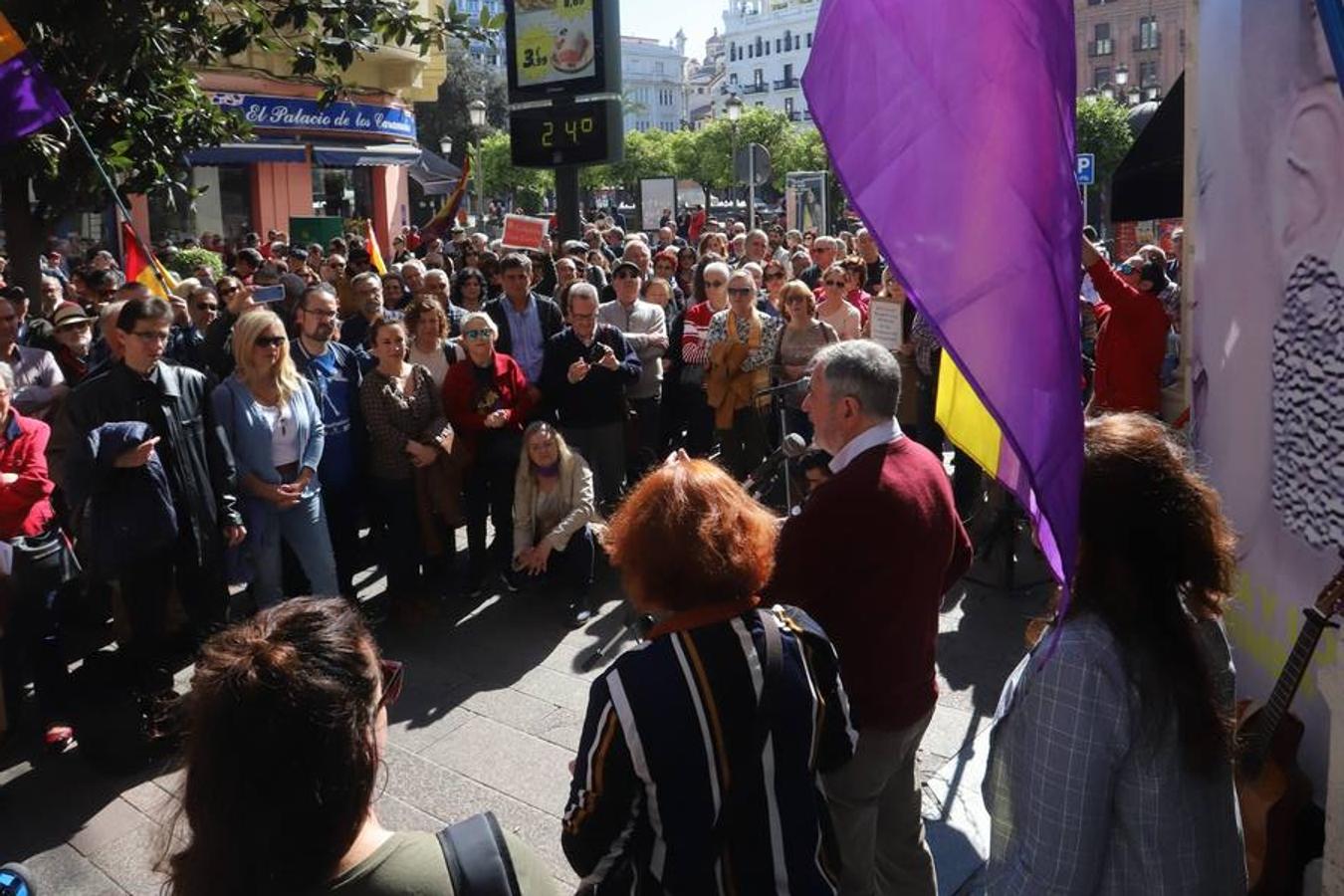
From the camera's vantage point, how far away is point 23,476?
4527 mm

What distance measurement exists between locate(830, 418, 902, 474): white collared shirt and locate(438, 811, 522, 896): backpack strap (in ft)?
5.08

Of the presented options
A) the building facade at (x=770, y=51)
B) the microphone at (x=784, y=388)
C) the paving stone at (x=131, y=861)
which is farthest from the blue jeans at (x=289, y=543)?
the building facade at (x=770, y=51)

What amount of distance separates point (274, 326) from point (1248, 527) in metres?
4.33

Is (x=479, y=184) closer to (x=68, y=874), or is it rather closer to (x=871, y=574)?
(x=68, y=874)

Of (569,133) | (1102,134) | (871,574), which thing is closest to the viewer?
(871,574)

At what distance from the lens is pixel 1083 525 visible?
1.92 meters

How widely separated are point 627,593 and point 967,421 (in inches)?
43.2

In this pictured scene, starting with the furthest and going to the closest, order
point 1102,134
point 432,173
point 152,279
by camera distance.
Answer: point 1102,134 → point 432,173 → point 152,279

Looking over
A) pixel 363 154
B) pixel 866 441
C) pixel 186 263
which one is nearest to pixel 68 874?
pixel 866 441

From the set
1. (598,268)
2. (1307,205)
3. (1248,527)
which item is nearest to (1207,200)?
(1307,205)

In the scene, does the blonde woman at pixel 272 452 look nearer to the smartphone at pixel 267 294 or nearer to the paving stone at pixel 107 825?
the paving stone at pixel 107 825

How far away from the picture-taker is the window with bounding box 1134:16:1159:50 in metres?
66.9

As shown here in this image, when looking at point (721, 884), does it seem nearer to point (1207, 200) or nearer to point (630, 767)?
point (630, 767)

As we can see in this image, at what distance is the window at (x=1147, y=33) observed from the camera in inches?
2635
